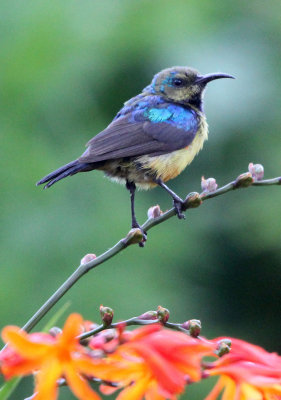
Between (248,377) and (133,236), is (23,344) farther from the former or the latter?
(133,236)

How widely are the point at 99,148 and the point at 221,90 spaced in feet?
11.1

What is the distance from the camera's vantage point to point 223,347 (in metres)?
1.28

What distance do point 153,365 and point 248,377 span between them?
18 cm

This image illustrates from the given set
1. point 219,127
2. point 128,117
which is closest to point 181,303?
point 219,127

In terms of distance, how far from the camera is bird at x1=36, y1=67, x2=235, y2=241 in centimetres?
267

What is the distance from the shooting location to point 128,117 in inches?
116

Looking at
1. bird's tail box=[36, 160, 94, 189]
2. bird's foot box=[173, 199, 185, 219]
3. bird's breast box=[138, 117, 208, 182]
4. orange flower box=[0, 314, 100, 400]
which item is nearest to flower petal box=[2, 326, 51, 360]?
orange flower box=[0, 314, 100, 400]

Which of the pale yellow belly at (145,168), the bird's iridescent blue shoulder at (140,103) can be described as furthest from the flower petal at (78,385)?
the bird's iridescent blue shoulder at (140,103)

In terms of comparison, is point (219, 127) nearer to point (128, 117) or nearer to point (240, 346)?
point (128, 117)

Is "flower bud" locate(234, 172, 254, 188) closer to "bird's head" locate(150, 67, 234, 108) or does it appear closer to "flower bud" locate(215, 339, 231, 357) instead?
"flower bud" locate(215, 339, 231, 357)

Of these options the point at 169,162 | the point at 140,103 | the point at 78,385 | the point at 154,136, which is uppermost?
the point at 140,103

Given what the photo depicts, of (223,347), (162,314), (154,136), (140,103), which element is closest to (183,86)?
(140,103)

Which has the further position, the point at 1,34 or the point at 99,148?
the point at 1,34

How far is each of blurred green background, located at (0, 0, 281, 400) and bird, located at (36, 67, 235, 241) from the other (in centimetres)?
184
